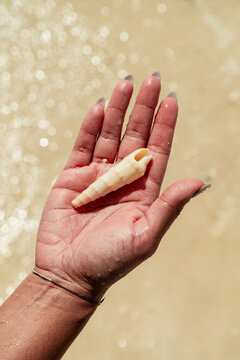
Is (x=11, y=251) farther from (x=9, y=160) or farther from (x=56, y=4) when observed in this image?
(x=56, y=4)

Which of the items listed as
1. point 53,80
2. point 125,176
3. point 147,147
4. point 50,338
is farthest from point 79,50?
point 50,338

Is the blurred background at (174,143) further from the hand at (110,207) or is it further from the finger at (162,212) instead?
the finger at (162,212)

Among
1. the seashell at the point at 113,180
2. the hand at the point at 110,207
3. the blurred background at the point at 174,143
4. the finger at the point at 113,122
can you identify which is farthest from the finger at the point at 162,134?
the blurred background at the point at 174,143

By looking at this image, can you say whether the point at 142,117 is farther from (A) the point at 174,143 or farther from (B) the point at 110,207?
(A) the point at 174,143

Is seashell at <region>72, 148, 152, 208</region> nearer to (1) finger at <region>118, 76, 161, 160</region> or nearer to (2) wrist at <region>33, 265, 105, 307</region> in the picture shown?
(1) finger at <region>118, 76, 161, 160</region>

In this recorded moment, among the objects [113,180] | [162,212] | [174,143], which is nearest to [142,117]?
[113,180]

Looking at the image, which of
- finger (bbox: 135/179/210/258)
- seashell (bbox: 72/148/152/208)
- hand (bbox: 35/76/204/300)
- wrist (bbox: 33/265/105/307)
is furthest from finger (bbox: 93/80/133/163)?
wrist (bbox: 33/265/105/307)
